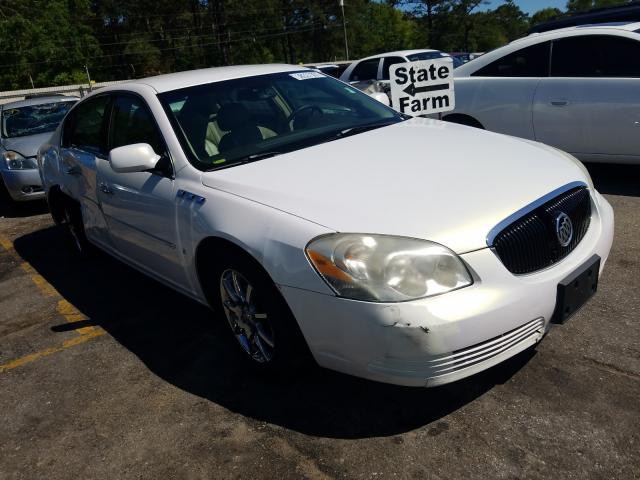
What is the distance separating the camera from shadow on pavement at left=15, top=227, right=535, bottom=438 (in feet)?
8.79

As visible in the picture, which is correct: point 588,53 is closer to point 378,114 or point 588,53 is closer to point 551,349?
point 378,114

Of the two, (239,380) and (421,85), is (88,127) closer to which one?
(239,380)

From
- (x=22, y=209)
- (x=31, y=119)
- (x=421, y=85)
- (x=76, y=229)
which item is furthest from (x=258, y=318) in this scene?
(x=31, y=119)

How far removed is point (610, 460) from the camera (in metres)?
2.24

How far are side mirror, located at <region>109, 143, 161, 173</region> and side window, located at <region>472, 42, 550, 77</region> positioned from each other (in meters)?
4.19

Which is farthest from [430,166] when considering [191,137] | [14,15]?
[14,15]

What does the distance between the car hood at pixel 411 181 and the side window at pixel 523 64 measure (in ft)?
9.25

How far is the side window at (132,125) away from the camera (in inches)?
137

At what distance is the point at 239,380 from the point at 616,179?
4.52 metres

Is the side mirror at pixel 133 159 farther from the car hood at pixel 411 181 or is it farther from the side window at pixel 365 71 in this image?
the side window at pixel 365 71

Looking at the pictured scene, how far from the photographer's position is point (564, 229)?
8.57 ft

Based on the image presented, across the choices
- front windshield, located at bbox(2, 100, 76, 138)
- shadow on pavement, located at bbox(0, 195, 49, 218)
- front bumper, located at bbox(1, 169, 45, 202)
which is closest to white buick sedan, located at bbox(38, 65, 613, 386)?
front bumper, located at bbox(1, 169, 45, 202)

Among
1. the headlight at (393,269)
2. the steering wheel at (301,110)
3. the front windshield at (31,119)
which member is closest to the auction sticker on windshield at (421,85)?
the steering wheel at (301,110)

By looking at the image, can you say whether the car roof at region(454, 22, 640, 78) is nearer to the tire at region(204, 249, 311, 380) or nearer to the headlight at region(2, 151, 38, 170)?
the tire at region(204, 249, 311, 380)
